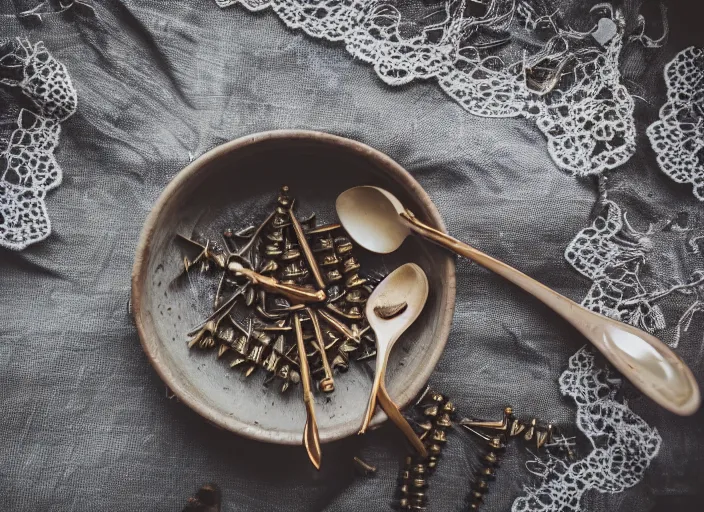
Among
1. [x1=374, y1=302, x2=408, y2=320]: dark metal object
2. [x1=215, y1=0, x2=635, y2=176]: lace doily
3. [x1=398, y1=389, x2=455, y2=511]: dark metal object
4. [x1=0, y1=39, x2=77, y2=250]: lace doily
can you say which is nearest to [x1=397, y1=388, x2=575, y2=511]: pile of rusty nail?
[x1=398, y1=389, x2=455, y2=511]: dark metal object

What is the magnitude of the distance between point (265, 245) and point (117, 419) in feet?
0.96

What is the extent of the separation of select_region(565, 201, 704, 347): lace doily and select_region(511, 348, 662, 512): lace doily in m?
0.07

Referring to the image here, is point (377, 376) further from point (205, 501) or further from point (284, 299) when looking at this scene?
point (205, 501)

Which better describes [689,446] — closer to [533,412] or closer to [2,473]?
[533,412]

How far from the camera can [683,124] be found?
0.74 m

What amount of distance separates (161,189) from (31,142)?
17 cm

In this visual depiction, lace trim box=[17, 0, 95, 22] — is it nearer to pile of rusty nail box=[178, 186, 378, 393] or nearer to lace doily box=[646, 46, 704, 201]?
pile of rusty nail box=[178, 186, 378, 393]

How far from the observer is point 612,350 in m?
0.71

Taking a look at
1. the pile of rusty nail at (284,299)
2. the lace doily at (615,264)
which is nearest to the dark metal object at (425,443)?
the pile of rusty nail at (284,299)

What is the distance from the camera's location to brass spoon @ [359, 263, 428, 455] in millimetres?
716

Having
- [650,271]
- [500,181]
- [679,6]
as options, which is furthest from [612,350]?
[679,6]

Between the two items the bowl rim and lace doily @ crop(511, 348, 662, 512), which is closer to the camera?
the bowl rim

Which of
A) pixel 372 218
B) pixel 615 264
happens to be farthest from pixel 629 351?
pixel 372 218

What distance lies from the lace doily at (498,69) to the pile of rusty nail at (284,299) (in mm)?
212
